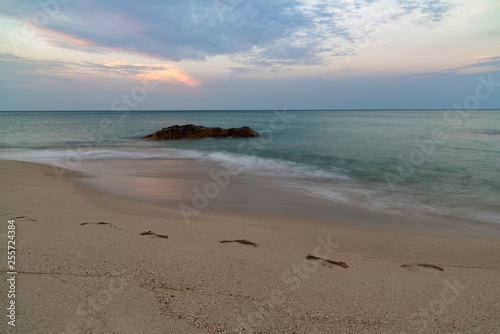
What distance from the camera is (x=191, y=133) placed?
2552cm

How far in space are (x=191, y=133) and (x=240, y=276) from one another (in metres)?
23.4

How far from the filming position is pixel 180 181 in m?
9.36

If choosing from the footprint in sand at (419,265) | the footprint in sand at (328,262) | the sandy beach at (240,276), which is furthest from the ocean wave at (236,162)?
the footprint in sand at (328,262)

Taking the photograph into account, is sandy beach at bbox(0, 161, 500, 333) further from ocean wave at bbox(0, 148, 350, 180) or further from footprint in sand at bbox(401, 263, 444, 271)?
ocean wave at bbox(0, 148, 350, 180)

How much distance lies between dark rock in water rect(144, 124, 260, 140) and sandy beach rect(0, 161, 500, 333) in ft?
65.0

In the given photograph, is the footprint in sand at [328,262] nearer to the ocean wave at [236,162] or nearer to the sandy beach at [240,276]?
the sandy beach at [240,276]

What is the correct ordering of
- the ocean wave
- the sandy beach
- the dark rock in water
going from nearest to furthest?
the sandy beach, the ocean wave, the dark rock in water

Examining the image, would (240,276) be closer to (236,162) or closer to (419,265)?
(419,265)

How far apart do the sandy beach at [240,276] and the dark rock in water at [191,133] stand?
65.0 ft

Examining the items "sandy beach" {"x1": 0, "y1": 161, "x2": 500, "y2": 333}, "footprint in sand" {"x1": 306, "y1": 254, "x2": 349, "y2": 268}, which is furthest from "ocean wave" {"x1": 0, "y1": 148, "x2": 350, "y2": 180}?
"footprint in sand" {"x1": 306, "y1": 254, "x2": 349, "y2": 268}

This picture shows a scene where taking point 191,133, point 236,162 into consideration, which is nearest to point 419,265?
point 236,162

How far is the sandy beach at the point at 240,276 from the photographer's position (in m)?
2.47

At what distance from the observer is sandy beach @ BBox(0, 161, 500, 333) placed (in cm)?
247

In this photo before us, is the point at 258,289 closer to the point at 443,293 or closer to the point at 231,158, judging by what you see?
the point at 443,293
